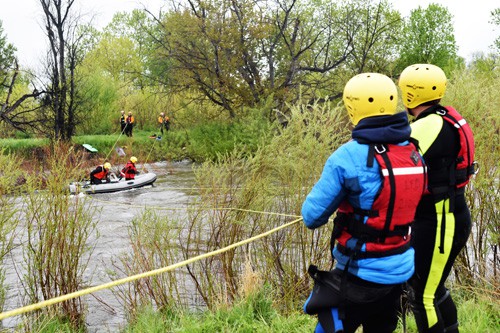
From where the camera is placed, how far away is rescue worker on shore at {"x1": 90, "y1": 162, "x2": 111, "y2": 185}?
15.8 meters

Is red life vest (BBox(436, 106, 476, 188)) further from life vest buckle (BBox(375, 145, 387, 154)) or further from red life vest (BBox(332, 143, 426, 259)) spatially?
life vest buckle (BBox(375, 145, 387, 154))

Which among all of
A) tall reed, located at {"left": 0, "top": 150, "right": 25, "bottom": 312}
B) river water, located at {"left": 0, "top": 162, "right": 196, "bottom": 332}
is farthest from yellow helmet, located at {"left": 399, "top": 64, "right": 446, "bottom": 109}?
tall reed, located at {"left": 0, "top": 150, "right": 25, "bottom": 312}

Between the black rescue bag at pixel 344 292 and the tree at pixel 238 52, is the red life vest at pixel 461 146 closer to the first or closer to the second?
the black rescue bag at pixel 344 292

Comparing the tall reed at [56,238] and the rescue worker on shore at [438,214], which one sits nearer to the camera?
the rescue worker on shore at [438,214]

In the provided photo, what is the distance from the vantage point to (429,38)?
37.9 m

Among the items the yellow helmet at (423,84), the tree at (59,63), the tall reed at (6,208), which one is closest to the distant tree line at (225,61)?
the tree at (59,63)

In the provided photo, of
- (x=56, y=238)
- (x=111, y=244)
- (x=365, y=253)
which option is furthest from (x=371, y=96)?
(x=111, y=244)

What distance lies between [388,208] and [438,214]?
72cm

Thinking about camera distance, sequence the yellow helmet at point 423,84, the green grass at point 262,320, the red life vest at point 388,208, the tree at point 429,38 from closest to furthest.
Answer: the red life vest at point 388,208 → the yellow helmet at point 423,84 → the green grass at point 262,320 → the tree at point 429,38

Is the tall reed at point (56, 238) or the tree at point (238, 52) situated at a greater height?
the tree at point (238, 52)

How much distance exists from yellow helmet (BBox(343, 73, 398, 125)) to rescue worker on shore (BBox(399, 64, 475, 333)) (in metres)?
0.55

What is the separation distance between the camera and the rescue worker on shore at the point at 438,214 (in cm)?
292

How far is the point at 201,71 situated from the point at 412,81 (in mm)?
23647

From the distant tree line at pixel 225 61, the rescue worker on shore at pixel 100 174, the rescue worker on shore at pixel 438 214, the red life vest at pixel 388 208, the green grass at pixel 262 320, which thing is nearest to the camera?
the red life vest at pixel 388 208
